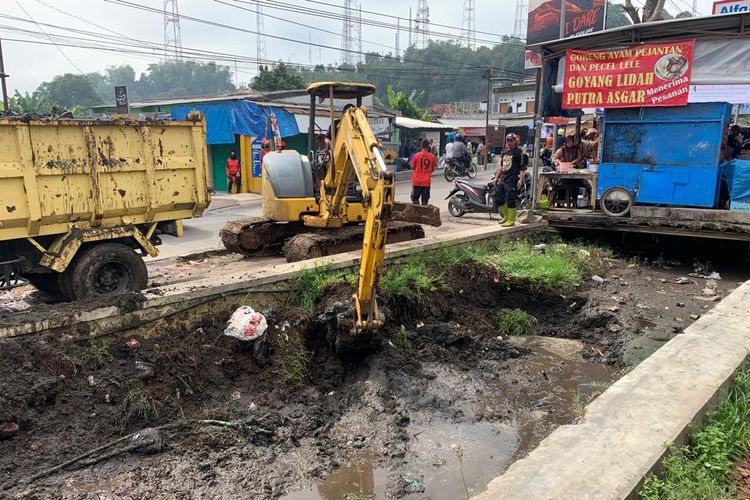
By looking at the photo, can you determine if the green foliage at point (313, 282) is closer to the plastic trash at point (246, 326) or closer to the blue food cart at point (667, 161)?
the plastic trash at point (246, 326)

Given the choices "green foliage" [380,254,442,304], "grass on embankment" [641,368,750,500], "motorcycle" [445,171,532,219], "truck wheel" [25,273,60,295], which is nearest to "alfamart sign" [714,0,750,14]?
"motorcycle" [445,171,532,219]

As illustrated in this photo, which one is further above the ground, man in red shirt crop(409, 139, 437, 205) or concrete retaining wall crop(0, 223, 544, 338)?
man in red shirt crop(409, 139, 437, 205)

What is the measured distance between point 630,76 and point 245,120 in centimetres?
1343

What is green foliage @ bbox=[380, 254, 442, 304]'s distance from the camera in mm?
6316

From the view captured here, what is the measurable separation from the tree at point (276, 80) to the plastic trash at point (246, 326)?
2750cm

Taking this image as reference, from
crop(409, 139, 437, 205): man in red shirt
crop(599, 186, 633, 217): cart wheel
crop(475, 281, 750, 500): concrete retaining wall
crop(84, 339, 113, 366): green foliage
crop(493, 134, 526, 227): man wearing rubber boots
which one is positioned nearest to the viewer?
crop(475, 281, 750, 500): concrete retaining wall

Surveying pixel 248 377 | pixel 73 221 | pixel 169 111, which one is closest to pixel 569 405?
pixel 248 377

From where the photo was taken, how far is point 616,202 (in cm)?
957

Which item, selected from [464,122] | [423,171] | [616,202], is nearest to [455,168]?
[423,171]

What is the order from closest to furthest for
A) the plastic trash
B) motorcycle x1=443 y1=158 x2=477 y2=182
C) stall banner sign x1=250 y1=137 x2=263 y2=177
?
the plastic trash, stall banner sign x1=250 y1=137 x2=263 y2=177, motorcycle x1=443 y1=158 x2=477 y2=182

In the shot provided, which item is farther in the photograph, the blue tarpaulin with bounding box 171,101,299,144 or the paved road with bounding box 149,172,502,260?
the blue tarpaulin with bounding box 171,101,299,144

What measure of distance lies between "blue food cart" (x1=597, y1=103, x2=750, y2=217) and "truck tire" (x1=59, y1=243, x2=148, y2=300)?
7448 mm

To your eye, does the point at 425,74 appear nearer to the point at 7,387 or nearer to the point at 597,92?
the point at 597,92

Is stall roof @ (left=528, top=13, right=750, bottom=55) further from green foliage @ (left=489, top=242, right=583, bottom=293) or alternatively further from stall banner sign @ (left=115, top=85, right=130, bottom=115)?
stall banner sign @ (left=115, top=85, right=130, bottom=115)
